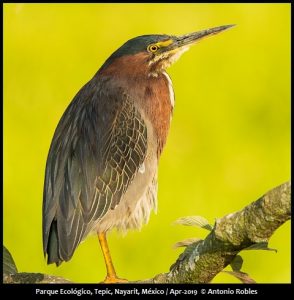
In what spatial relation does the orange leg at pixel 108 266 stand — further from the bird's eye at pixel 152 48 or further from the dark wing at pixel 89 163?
the bird's eye at pixel 152 48

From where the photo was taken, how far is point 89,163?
9.33ft

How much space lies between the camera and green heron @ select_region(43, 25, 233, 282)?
2.77 m

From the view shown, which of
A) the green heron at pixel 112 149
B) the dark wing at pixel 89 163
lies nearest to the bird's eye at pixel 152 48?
the green heron at pixel 112 149

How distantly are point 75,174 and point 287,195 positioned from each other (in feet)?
4.10

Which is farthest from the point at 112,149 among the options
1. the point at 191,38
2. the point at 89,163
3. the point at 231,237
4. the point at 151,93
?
the point at 231,237

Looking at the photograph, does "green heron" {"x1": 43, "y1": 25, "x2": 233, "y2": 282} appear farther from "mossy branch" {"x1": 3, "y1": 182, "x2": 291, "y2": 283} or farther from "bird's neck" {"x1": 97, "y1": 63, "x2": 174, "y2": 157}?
"mossy branch" {"x1": 3, "y1": 182, "x2": 291, "y2": 283}

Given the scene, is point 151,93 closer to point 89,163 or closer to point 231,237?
point 89,163

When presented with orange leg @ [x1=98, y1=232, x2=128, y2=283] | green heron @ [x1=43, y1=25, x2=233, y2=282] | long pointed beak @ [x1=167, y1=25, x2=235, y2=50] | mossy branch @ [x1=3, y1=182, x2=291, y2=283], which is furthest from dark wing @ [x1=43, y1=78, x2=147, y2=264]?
mossy branch @ [x1=3, y1=182, x2=291, y2=283]

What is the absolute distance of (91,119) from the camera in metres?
2.90

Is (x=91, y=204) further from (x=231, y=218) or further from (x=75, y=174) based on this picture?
(x=231, y=218)

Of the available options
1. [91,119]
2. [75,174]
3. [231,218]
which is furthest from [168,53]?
[231,218]

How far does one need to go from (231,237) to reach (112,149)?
3.36 ft

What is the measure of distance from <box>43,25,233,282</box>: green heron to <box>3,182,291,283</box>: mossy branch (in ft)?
1.81
